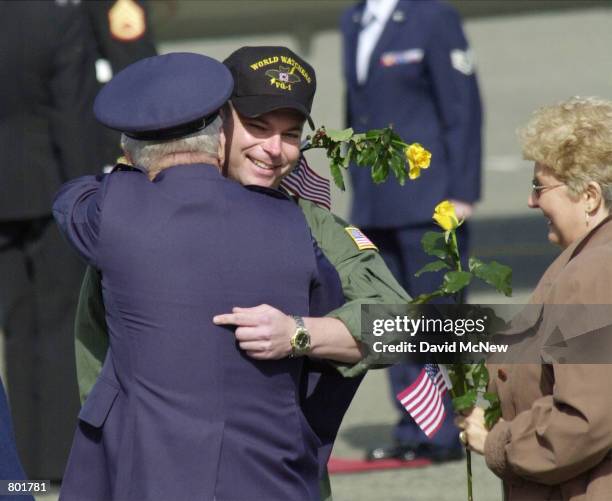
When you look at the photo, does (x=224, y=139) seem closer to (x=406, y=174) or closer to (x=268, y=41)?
(x=406, y=174)

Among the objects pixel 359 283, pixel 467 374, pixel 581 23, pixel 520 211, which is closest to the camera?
pixel 359 283

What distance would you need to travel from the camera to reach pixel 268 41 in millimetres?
13195

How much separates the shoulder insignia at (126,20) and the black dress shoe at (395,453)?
1.90 metres

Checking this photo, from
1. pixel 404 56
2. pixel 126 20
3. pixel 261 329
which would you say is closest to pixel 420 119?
pixel 404 56

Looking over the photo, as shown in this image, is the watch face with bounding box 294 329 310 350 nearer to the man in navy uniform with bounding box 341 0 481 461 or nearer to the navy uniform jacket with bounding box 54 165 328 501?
the navy uniform jacket with bounding box 54 165 328 501

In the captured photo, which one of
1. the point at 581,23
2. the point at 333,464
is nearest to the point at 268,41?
the point at 333,464

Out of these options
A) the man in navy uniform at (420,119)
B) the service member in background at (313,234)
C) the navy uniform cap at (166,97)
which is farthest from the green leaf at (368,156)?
the man in navy uniform at (420,119)

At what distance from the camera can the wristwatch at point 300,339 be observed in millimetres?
2951

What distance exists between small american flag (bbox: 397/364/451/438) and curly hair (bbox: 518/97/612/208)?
1.68 ft

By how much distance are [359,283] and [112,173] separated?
1.81 feet

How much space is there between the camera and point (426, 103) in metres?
6.00

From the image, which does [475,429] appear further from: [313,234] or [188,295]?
[188,295]

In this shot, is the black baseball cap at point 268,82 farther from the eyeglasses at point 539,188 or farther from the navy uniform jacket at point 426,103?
the navy uniform jacket at point 426,103

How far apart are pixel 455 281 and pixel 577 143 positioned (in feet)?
1.50
